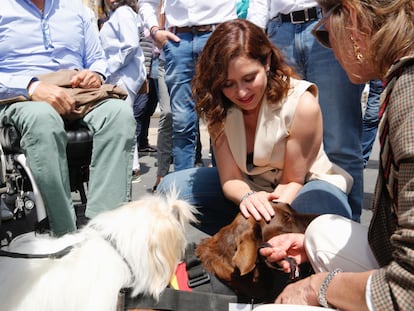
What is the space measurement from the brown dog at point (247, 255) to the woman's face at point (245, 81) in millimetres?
727

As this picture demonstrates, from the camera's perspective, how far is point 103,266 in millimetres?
1910

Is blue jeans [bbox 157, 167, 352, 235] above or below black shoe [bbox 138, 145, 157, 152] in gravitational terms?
above

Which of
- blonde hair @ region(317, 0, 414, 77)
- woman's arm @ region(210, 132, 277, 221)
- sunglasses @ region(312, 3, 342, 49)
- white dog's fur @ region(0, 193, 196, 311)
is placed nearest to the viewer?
blonde hair @ region(317, 0, 414, 77)

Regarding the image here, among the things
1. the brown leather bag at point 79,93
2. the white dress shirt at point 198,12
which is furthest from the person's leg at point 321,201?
the white dress shirt at point 198,12

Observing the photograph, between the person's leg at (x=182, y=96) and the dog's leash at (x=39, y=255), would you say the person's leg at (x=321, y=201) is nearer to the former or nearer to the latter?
the dog's leash at (x=39, y=255)

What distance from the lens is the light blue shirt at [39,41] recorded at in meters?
3.18

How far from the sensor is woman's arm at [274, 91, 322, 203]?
8.64 feet

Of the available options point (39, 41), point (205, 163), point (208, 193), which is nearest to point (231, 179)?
point (208, 193)

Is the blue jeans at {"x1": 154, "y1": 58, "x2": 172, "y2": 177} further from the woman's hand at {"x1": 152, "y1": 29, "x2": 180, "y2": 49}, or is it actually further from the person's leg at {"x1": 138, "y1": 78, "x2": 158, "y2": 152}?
the person's leg at {"x1": 138, "y1": 78, "x2": 158, "y2": 152}

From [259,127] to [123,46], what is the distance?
3.04 m

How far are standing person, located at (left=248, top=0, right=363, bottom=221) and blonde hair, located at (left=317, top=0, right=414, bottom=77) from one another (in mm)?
1645

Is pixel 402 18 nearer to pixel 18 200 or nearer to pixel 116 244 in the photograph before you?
pixel 116 244

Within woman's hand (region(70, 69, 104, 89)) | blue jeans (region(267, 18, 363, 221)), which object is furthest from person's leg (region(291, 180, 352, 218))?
woman's hand (region(70, 69, 104, 89))

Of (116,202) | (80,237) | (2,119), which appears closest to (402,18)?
(80,237)
